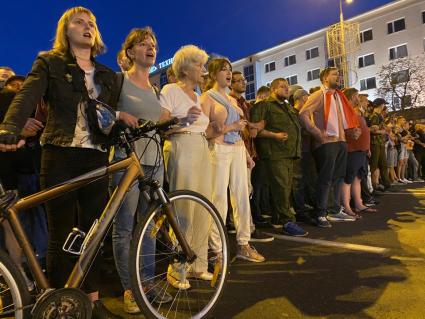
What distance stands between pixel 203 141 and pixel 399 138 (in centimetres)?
1088

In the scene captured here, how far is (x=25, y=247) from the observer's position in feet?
7.57

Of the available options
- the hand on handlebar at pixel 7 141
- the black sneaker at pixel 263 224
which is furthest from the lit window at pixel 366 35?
the hand on handlebar at pixel 7 141

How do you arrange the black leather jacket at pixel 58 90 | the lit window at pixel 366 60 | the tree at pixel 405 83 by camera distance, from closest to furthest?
the black leather jacket at pixel 58 90
the tree at pixel 405 83
the lit window at pixel 366 60

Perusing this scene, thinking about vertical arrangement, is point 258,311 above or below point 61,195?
below

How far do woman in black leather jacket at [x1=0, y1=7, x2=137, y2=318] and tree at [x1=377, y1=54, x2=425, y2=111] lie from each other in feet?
122

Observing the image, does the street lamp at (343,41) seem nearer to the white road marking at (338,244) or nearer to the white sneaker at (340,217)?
the white sneaker at (340,217)

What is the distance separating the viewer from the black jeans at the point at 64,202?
2594mm

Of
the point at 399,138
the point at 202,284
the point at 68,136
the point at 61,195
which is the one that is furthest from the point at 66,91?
the point at 399,138

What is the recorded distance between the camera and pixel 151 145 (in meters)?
3.19

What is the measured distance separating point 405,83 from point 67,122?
131ft

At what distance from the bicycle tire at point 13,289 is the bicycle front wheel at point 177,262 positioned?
629 mm

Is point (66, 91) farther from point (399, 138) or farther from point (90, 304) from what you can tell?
point (399, 138)

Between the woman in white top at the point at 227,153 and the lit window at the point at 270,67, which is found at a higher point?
the lit window at the point at 270,67

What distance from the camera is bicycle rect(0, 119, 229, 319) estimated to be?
2.16 metres
